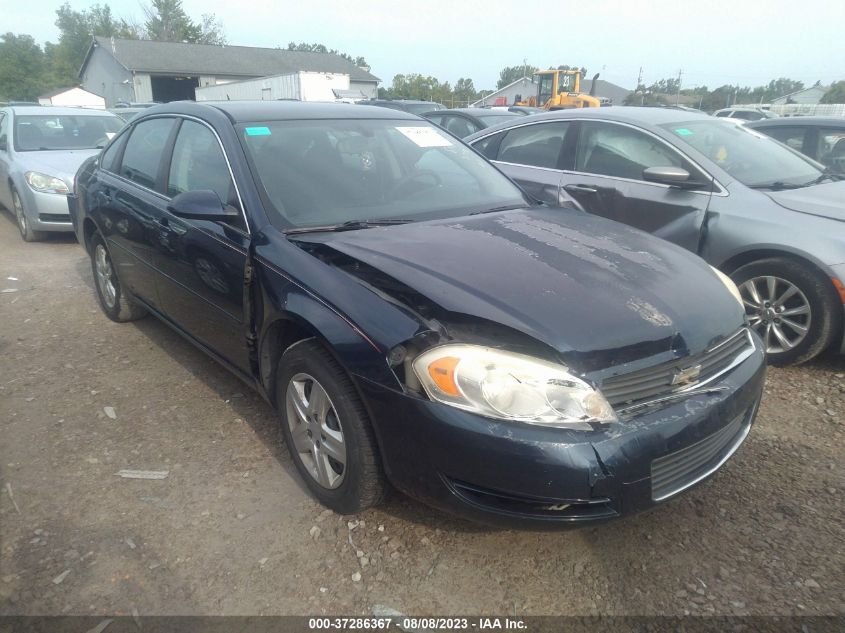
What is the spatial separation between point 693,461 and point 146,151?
3.68 metres

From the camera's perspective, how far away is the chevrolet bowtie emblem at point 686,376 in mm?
2201

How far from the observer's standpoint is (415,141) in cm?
365

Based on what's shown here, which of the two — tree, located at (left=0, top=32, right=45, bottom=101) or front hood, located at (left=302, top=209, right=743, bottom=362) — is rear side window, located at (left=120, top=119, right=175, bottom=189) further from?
tree, located at (left=0, top=32, right=45, bottom=101)

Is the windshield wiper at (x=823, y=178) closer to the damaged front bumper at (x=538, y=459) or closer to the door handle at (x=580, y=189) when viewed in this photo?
the door handle at (x=580, y=189)

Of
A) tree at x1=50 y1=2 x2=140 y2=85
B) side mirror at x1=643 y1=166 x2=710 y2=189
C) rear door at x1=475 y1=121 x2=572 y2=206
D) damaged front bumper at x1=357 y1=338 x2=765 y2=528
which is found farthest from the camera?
tree at x1=50 y1=2 x2=140 y2=85

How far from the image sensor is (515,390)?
2014 millimetres

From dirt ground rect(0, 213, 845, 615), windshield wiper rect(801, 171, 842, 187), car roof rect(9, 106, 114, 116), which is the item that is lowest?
dirt ground rect(0, 213, 845, 615)

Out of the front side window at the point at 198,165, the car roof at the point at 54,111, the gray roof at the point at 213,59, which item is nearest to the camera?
the front side window at the point at 198,165

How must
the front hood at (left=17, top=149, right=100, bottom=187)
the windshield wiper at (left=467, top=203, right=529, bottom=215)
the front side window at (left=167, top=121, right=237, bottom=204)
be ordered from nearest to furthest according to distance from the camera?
the front side window at (left=167, top=121, right=237, bottom=204)
the windshield wiper at (left=467, top=203, right=529, bottom=215)
the front hood at (left=17, top=149, right=100, bottom=187)

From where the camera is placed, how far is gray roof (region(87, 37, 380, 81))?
4575 cm

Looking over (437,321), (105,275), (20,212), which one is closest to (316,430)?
(437,321)

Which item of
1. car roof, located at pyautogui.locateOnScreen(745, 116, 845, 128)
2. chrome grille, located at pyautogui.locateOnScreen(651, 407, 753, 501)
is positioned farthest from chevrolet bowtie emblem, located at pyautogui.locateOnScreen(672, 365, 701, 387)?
car roof, located at pyautogui.locateOnScreen(745, 116, 845, 128)

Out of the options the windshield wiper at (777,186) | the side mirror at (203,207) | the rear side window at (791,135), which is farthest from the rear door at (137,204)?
the rear side window at (791,135)

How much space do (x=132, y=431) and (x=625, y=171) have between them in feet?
12.5
